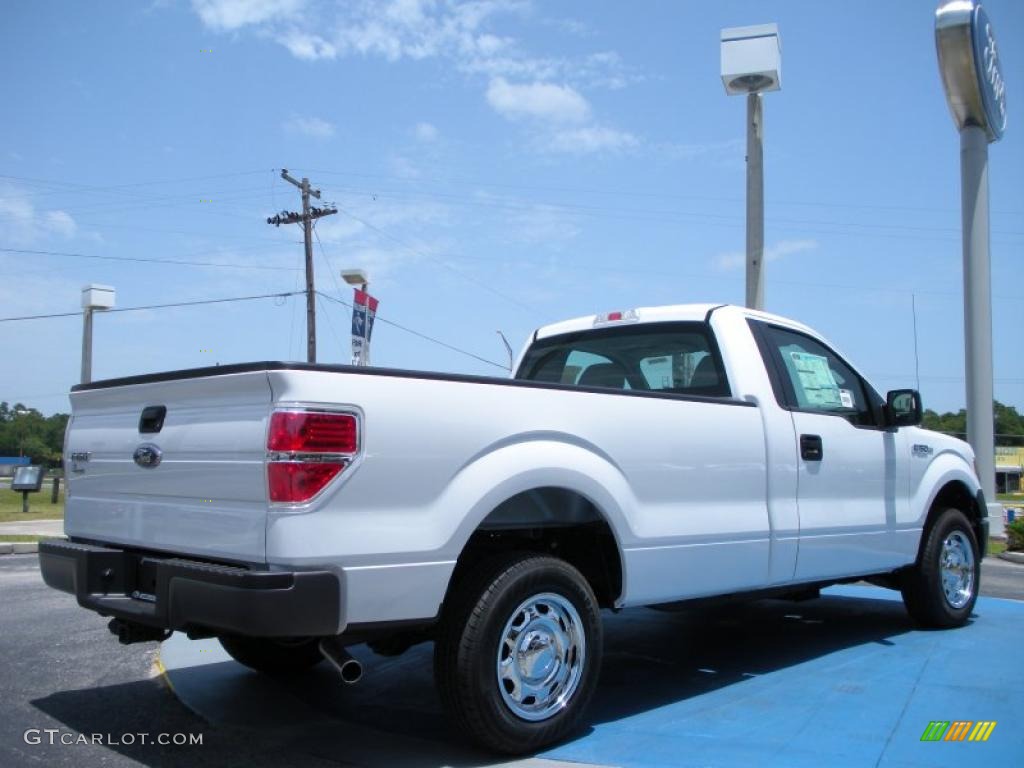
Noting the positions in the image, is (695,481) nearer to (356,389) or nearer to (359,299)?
(356,389)

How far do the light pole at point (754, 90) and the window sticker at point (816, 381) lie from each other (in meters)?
9.91

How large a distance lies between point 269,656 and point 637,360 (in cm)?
274

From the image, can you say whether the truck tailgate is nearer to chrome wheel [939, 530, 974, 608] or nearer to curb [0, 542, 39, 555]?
chrome wheel [939, 530, 974, 608]

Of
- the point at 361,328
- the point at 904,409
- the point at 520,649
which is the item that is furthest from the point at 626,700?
the point at 361,328

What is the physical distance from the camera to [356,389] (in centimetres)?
344

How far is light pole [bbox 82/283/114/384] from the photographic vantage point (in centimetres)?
2177

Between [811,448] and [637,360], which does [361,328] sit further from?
[811,448]

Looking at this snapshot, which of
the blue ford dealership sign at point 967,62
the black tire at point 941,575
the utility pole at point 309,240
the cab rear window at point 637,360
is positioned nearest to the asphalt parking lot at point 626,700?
the black tire at point 941,575

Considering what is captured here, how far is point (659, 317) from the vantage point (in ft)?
19.0

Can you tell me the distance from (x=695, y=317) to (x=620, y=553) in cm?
180

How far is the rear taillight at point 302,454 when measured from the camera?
11.0ft

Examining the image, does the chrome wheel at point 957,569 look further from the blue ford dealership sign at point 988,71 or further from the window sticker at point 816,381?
the blue ford dealership sign at point 988,71
